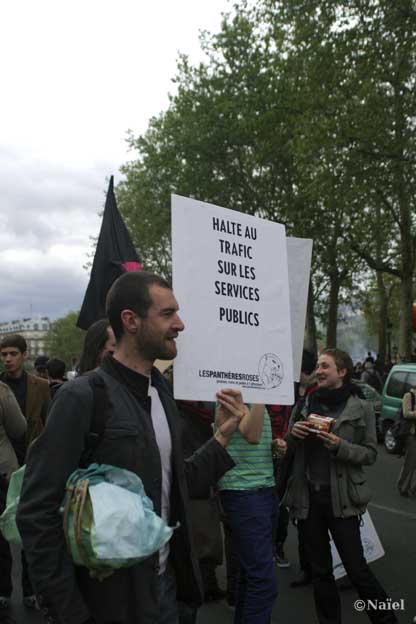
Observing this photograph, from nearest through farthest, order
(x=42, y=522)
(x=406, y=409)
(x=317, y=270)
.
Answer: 1. (x=42, y=522)
2. (x=406, y=409)
3. (x=317, y=270)

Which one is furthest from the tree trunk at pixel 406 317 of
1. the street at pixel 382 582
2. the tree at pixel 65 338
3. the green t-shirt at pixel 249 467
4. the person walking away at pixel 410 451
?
the tree at pixel 65 338

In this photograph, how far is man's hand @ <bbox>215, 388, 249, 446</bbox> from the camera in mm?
2572

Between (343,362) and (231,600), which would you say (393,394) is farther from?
(343,362)

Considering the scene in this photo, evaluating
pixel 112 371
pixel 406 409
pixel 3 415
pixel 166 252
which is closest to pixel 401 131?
pixel 406 409

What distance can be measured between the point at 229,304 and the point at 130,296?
57cm

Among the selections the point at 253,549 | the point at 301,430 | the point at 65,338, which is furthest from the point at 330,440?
the point at 65,338

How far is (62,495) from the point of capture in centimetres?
194

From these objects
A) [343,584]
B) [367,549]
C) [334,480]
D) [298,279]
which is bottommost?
[343,584]

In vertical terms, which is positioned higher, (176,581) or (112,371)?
(112,371)

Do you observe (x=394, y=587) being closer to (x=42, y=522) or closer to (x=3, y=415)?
(x=3, y=415)

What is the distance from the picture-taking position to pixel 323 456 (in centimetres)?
407

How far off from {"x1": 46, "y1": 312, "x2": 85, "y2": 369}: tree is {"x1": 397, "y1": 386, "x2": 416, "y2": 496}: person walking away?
288 feet

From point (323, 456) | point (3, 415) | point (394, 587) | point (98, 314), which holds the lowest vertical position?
point (394, 587)

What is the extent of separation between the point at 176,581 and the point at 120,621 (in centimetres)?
39
